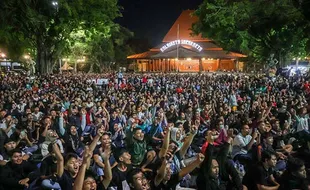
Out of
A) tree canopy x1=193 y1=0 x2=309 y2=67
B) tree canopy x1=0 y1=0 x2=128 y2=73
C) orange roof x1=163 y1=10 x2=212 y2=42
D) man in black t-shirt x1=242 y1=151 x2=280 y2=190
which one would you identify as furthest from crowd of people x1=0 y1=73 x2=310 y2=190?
orange roof x1=163 y1=10 x2=212 y2=42

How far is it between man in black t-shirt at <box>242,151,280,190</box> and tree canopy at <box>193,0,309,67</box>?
18.7m

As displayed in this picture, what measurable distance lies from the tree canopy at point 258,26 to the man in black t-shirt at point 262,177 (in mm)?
18666

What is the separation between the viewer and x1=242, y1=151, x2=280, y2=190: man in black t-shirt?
523 cm

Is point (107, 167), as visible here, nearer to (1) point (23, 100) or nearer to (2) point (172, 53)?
(1) point (23, 100)

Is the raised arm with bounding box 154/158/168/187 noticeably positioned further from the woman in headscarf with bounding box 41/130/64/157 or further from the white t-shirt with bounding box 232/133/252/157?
the woman in headscarf with bounding box 41/130/64/157

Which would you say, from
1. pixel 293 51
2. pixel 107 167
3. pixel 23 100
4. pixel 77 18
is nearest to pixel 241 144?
pixel 107 167

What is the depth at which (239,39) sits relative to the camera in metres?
41.2

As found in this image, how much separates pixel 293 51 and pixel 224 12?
8220mm

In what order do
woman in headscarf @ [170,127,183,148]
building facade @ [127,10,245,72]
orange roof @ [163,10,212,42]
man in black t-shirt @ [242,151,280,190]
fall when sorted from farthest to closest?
1. orange roof @ [163,10,212,42]
2. building facade @ [127,10,245,72]
3. woman in headscarf @ [170,127,183,148]
4. man in black t-shirt @ [242,151,280,190]

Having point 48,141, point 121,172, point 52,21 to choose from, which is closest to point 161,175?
point 121,172

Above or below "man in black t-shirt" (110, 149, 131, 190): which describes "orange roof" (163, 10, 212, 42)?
above

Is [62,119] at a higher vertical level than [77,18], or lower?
lower

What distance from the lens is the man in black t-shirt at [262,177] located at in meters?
5.23

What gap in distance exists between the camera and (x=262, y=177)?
5.24 m
